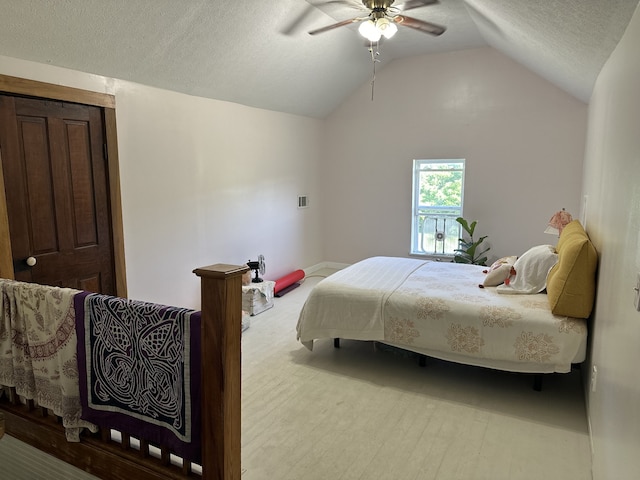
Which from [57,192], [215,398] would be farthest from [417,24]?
[215,398]

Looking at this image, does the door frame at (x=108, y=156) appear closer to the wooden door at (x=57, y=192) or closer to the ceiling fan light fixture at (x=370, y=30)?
the wooden door at (x=57, y=192)

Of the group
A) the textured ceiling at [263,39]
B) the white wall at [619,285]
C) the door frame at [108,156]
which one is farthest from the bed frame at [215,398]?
the textured ceiling at [263,39]

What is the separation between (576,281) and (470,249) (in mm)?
2945

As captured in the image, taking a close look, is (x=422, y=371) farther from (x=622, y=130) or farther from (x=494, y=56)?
(x=494, y=56)

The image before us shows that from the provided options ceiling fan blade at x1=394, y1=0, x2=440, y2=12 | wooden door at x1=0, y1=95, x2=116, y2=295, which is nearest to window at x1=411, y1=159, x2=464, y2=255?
ceiling fan blade at x1=394, y1=0, x2=440, y2=12

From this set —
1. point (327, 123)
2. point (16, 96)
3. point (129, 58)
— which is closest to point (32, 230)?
point (16, 96)

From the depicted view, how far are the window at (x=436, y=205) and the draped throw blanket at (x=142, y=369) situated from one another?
193 inches

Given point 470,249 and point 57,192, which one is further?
point 470,249

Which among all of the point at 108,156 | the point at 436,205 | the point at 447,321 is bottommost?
the point at 447,321

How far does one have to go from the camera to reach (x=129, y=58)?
10.7 feet

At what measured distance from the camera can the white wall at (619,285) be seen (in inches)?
56.3

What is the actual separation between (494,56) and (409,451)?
4.80 metres

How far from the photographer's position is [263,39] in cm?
389

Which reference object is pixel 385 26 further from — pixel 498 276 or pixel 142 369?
pixel 142 369
